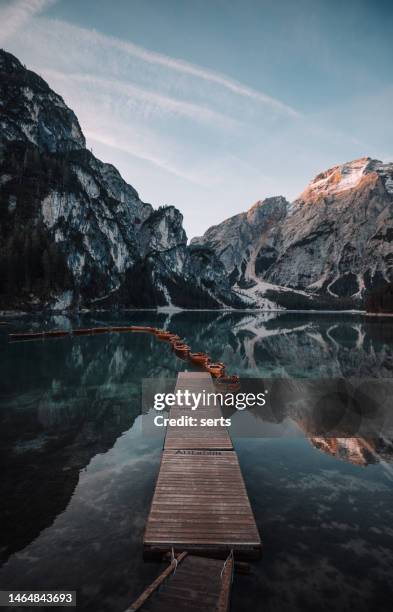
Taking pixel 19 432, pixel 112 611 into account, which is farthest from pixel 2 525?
pixel 19 432

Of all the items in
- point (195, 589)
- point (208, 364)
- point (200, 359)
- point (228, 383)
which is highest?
point (208, 364)

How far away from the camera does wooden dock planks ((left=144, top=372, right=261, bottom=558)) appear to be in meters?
8.81

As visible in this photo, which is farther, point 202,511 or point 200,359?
point 200,359

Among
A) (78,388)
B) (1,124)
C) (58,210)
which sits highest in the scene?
(1,124)

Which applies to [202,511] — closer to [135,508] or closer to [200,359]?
[135,508]

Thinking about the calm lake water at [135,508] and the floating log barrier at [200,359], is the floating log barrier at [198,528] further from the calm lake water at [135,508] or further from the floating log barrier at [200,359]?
the floating log barrier at [200,359]

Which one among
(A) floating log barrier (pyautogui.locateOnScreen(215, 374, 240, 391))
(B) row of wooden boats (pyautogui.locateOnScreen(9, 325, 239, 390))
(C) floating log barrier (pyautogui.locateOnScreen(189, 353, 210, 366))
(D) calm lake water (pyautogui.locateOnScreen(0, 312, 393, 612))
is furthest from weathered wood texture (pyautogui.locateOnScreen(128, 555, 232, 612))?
(C) floating log barrier (pyautogui.locateOnScreen(189, 353, 210, 366))

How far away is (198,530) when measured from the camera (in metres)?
9.23

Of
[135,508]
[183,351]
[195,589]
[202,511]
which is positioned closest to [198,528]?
[202,511]

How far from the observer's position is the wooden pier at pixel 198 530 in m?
7.12

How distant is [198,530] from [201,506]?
1106 mm

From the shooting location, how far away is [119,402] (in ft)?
82.5

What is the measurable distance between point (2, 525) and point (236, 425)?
1328cm

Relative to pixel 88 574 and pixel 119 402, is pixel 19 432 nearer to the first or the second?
pixel 119 402
